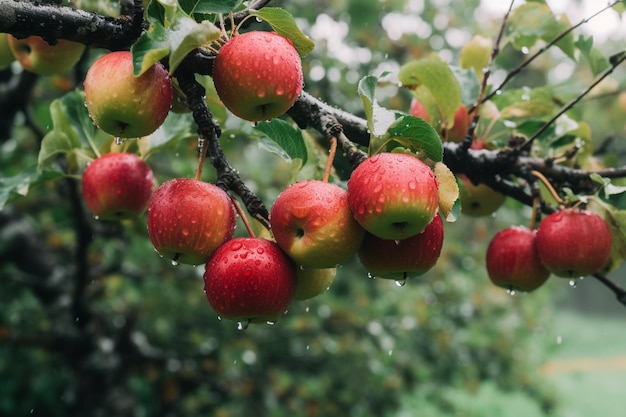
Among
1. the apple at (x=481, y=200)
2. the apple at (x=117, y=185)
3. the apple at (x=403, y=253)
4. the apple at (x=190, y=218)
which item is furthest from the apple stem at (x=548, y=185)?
the apple at (x=117, y=185)

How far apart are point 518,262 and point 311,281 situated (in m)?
0.43

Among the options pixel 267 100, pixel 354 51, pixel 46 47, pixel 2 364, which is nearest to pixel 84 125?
pixel 46 47

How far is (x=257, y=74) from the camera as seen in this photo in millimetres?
704

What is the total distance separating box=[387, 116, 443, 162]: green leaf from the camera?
2.42ft

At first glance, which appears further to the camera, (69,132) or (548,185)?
(69,132)

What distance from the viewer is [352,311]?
300 cm

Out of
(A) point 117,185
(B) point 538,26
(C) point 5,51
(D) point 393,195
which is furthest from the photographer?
(B) point 538,26

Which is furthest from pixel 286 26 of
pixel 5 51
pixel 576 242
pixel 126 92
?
pixel 5 51

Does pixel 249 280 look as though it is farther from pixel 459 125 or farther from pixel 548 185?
pixel 459 125

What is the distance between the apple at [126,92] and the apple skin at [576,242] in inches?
25.6

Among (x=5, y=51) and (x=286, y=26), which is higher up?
(x=286, y=26)

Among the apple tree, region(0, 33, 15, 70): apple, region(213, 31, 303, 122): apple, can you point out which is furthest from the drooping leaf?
region(0, 33, 15, 70): apple

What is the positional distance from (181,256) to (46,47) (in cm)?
55

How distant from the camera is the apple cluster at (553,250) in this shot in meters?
0.98
